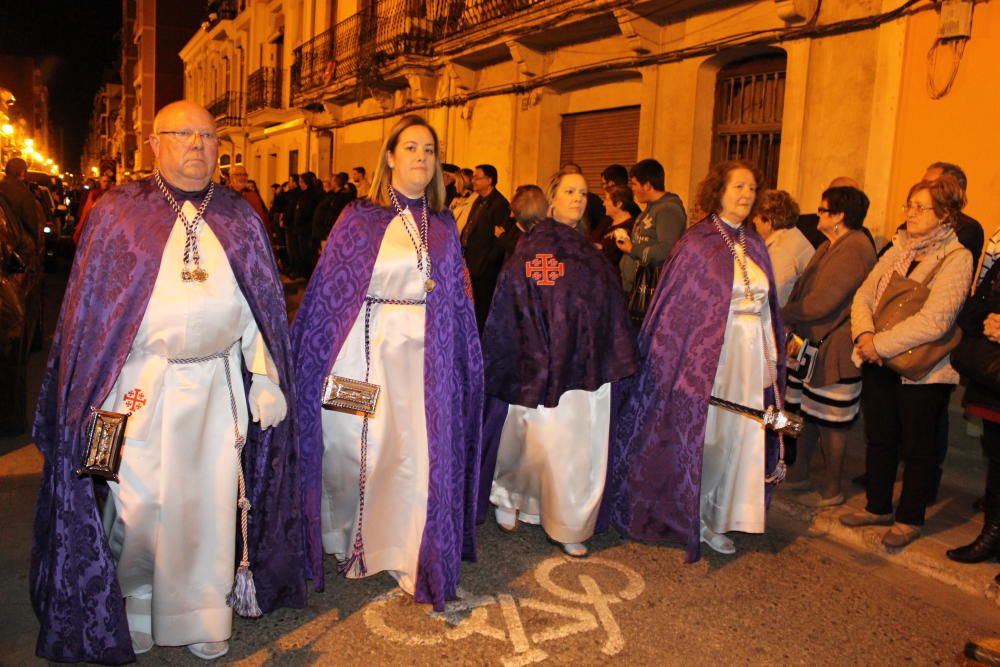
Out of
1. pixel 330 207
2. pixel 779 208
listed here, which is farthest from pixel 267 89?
pixel 779 208

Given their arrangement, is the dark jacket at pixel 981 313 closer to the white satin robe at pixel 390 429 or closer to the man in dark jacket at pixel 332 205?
the white satin robe at pixel 390 429

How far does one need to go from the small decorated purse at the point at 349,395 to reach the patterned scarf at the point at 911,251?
2.85 metres

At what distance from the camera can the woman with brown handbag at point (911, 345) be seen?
14.4 ft

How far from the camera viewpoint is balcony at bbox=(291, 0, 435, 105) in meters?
16.0

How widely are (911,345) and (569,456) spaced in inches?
71.9

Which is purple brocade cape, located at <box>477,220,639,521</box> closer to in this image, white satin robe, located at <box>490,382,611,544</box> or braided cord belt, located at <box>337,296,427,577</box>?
white satin robe, located at <box>490,382,611,544</box>

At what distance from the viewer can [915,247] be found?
4.58 metres

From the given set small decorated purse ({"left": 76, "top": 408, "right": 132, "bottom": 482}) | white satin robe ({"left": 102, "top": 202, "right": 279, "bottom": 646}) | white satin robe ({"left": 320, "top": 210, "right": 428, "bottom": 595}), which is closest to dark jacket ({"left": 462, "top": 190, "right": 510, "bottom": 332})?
white satin robe ({"left": 320, "top": 210, "right": 428, "bottom": 595})

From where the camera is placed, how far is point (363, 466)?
12.5 ft

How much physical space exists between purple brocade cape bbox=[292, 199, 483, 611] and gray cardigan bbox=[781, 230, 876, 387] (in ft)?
7.82

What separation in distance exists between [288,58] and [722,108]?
59.7ft

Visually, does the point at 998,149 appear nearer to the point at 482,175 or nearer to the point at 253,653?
the point at 482,175

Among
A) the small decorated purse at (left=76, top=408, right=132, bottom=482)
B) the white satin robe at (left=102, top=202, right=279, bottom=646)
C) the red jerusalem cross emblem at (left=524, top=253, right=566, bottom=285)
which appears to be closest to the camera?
the small decorated purse at (left=76, top=408, right=132, bottom=482)

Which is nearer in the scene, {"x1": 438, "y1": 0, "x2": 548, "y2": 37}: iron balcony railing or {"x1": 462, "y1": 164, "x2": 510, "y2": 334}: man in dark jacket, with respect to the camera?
{"x1": 462, "y1": 164, "x2": 510, "y2": 334}: man in dark jacket
